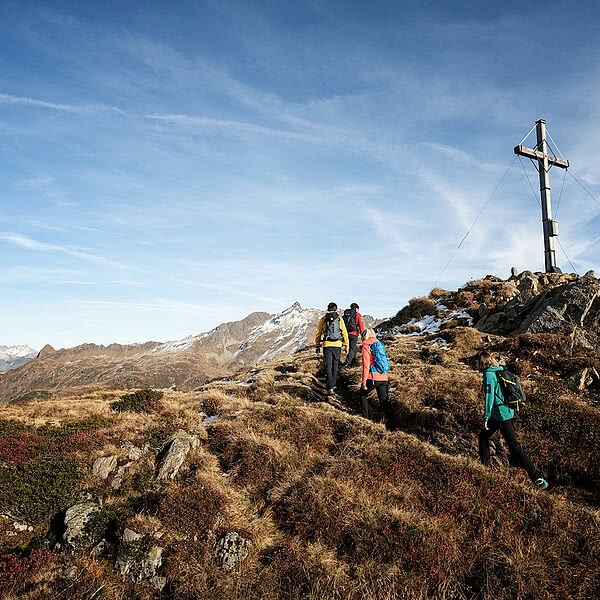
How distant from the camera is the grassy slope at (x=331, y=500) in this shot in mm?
6012

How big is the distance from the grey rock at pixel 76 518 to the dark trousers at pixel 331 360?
818 centimetres

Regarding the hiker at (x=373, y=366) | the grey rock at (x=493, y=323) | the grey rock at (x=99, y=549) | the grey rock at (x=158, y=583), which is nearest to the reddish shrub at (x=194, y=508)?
the grey rock at (x=158, y=583)

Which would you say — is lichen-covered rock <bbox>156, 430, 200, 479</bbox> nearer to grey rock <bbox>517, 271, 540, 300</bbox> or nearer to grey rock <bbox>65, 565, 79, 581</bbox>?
grey rock <bbox>65, 565, 79, 581</bbox>

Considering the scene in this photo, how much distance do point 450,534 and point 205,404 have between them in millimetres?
9880

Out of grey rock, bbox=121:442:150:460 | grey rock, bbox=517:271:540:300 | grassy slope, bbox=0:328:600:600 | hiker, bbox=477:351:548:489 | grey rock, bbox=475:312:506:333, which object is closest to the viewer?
grassy slope, bbox=0:328:600:600

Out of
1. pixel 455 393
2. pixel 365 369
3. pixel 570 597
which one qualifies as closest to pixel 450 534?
pixel 570 597

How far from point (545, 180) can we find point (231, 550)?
29.5 metres

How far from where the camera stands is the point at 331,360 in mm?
14164

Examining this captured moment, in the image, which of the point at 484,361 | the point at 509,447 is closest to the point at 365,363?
the point at 484,361

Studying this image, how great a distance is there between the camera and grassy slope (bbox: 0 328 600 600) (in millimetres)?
6012

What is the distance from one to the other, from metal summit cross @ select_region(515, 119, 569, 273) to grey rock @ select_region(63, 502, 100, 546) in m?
29.0

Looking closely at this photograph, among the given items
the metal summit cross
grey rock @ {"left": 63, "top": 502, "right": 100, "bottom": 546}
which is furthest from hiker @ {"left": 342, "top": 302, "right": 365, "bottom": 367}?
the metal summit cross

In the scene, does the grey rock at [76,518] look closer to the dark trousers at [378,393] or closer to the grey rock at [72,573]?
the grey rock at [72,573]

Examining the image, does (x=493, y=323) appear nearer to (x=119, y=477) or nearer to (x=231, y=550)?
(x=231, y=550)
